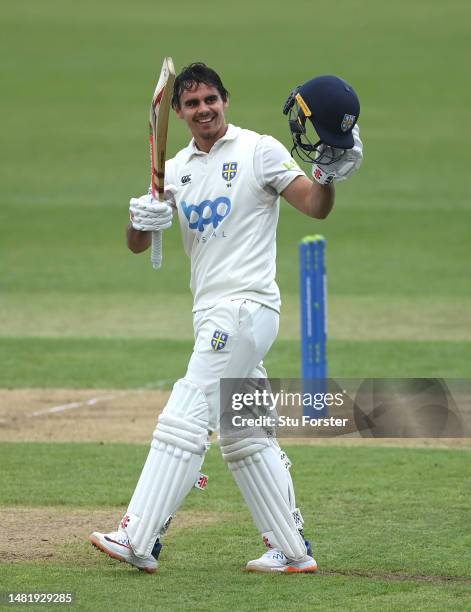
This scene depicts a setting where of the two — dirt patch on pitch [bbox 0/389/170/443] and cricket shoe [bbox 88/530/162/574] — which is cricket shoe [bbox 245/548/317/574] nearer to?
cricket shoe [bbox 88/530/162/574]

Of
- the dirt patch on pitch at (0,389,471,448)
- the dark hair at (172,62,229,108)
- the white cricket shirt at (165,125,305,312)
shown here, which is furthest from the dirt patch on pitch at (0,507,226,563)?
the dirt patch on pitch at (0,389,471,448)

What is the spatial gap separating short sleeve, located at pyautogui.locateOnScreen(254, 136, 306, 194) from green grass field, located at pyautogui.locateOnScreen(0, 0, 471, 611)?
1.63m

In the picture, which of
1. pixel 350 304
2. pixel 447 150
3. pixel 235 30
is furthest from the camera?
pixel 235 30

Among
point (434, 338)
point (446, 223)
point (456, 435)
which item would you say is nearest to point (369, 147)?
point (446, 223)

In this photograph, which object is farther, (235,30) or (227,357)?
(235,30)

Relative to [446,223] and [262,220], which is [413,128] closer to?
[446,223]

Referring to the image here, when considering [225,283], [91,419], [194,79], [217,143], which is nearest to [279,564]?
[225,283]

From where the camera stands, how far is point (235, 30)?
4309 centimetres

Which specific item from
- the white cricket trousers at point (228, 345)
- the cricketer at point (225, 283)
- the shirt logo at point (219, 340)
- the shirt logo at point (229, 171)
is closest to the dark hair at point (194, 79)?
the cricketer at point (225, 283)

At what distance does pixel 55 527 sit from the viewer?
6.89 metres

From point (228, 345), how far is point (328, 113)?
3.36ft

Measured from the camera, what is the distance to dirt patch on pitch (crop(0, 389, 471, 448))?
9508 mm

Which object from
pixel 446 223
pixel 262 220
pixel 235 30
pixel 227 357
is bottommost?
pixel 227 357

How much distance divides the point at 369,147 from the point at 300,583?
2545cm
